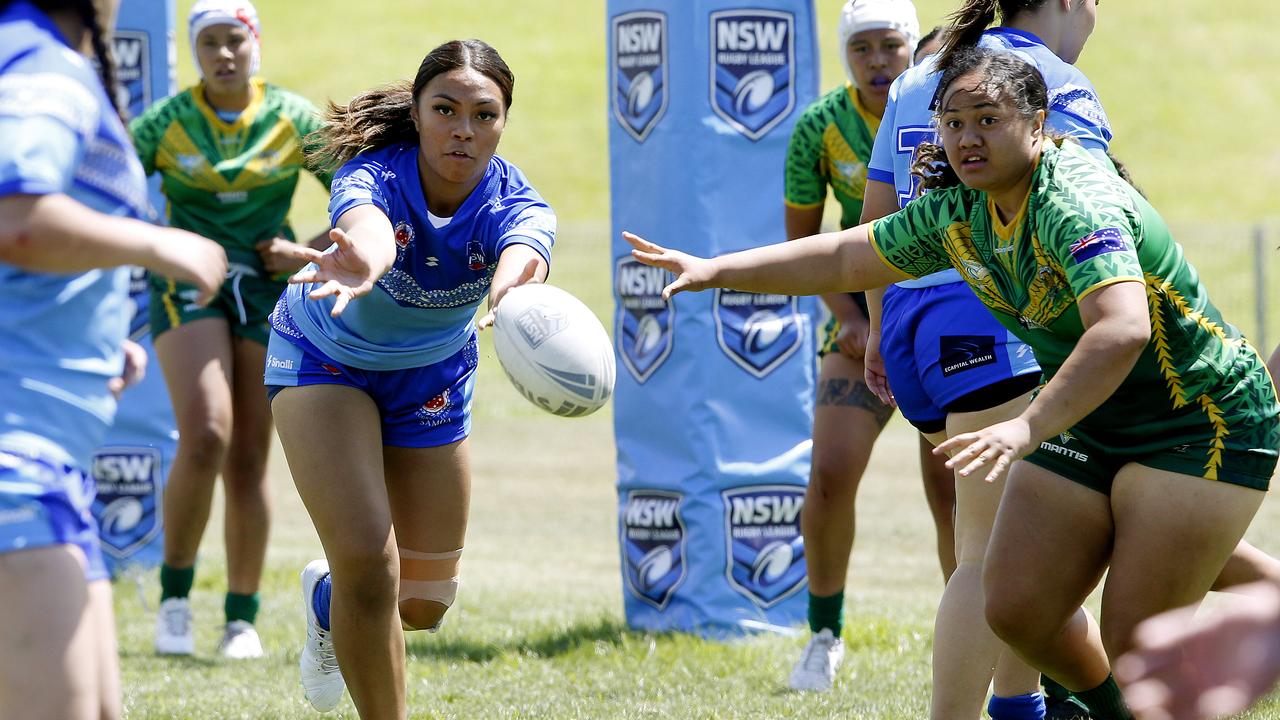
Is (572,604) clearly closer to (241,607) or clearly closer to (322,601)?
(241,607)

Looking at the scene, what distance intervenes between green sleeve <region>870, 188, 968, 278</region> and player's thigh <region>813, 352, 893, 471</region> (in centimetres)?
181

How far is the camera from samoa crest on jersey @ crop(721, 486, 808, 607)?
664cm

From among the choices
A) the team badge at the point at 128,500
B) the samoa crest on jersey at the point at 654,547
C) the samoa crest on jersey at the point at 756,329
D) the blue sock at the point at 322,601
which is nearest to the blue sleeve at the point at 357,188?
the blue sock at the point at 322,601

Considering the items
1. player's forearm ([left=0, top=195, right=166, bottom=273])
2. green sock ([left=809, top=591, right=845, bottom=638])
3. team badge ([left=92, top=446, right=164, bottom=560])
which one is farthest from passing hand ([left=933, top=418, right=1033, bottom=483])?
team badge ([left=92, top=446, right=164, bottom=560])

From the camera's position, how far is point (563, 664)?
6152 millimetres

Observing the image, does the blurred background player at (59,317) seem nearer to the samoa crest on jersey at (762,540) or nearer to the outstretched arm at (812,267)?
the outstretched arm at (812,267)

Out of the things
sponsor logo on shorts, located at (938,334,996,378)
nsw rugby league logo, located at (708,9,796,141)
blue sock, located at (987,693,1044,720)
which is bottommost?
blue sock, located at (987,693,1044,720)

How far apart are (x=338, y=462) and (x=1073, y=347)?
1.96 meters

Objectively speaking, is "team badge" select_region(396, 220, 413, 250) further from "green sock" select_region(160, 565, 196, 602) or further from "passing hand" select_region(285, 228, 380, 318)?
"green sock" select_region(160, 565, 196, 602)

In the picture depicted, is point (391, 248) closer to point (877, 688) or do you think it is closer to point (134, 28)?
point (877, 688)

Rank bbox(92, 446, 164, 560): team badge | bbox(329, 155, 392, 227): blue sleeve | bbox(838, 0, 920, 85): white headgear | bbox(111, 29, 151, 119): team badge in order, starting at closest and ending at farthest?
bbox(329, 155, 392, 227): blue sleeve < bbox(838, 0, 920, 85): white headgear < bbox(111, 29, 151, 119): team badge < bbox(92, 446, 164, 560): team badge

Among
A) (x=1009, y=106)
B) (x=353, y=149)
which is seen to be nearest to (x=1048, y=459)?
(x=1009, y=106)

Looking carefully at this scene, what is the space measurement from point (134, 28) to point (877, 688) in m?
5.49

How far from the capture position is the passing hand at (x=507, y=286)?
13.0 ft
